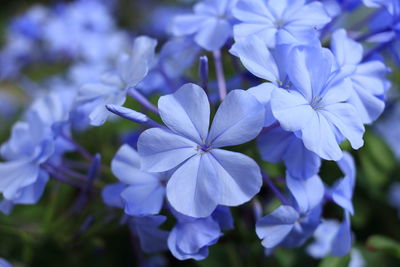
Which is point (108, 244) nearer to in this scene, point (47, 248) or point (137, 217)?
point (47, 248)

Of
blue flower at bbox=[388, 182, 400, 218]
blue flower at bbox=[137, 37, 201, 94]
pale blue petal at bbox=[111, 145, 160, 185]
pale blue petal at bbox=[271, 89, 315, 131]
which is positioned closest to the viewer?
pale blue petal at bbox=[271, 89, 315, 131]

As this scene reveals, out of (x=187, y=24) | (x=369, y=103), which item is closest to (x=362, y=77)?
(x=369, y=103)

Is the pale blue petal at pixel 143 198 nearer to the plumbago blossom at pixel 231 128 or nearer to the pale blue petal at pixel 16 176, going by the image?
the plumbago blossom at pixel 231 128

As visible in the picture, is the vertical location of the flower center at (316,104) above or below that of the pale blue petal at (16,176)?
above

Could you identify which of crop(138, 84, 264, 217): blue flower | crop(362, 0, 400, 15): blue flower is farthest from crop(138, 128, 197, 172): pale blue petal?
crop(362, 0, 400, 15): blue flower

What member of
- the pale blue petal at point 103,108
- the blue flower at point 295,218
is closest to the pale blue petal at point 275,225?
the blue flower at point 295,218

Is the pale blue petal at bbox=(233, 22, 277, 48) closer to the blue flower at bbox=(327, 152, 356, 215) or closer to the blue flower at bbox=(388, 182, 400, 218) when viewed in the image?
the blue flower at bbox=(327, 152, 356, 215)

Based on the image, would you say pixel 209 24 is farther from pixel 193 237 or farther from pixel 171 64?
pixel 193 237
